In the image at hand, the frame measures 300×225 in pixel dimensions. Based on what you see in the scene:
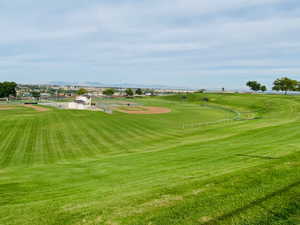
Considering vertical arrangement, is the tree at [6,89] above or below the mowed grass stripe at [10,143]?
above

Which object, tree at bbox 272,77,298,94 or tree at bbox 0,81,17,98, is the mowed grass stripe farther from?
tree at bbox 272,77,298,94

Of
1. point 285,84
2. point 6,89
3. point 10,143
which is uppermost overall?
point 285,84

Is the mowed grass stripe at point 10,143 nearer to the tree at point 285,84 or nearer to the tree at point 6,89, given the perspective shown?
the tree at point 6,89

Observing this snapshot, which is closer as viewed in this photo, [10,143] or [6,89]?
[10,143]

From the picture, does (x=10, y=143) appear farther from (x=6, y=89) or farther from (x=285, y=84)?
(x=285, y=84)

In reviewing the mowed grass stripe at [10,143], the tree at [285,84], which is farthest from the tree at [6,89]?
the tree at [285,84]

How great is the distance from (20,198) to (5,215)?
2.94 m

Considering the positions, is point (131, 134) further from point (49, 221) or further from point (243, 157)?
point (49, 221)

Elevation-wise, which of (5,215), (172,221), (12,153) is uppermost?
(172,221)

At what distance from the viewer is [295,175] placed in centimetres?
997

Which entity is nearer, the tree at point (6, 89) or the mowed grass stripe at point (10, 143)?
the mowed grass stripe at point (10, 143)

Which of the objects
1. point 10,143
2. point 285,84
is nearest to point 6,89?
point 10,143

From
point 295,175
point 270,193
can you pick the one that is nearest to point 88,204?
point 270,193

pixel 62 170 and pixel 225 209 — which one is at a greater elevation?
pixel 225 209
